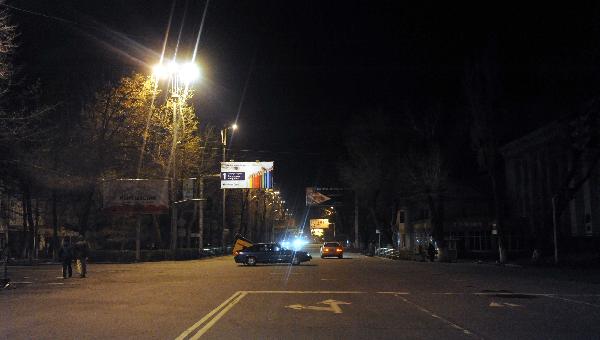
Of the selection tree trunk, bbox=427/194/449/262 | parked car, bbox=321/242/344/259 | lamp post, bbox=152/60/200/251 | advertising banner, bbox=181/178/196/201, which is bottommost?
parked car, bbox=321/242/344/259

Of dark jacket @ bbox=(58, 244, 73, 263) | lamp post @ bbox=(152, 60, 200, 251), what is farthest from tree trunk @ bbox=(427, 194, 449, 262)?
dark jacket @ bbox=(58, 244, 73, 263)

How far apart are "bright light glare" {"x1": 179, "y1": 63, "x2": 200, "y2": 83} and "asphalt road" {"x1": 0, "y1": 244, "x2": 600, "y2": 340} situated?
707 inches

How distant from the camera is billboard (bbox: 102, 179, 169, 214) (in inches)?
1876

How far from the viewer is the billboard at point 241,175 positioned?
56969 mm

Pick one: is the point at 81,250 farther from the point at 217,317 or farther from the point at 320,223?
the point at 320,223

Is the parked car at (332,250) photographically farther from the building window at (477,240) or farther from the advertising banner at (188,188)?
the building window at (477,240)

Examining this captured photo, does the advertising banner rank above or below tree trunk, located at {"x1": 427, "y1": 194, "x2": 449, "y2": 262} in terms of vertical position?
above

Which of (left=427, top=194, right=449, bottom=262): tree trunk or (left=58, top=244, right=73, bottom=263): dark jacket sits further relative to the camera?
(left=427, top=194, right=449, bottom=262): tree trunk

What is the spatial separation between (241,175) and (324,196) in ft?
75.7

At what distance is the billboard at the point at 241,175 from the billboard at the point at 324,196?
2010cm

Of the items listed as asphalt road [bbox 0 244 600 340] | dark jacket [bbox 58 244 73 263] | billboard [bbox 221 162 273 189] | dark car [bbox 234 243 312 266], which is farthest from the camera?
billboard [bbox 221 162 273 189]

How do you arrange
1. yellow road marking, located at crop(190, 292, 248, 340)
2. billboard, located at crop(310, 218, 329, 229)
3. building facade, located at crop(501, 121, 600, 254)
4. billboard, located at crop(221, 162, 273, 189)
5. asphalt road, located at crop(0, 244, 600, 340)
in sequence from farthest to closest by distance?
1. billboard, located at crop(310, 218, 329, 229)
2. billboard, located at crop(221, 162, 273, 189)
3. building facade, located at crop(501, 121, 600, 254)
4. asphalt road, located at crop(0, 244, 600, 340)
5. yellow road marking, located at crop(190, 292, 248, 340)

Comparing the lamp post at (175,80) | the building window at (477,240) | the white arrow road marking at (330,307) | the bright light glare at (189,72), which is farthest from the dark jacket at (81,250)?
the building window at (477,240)

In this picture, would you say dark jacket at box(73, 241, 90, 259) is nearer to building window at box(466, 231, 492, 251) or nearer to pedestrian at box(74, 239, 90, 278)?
pedestrian at box(74, 239, 90, 278)
